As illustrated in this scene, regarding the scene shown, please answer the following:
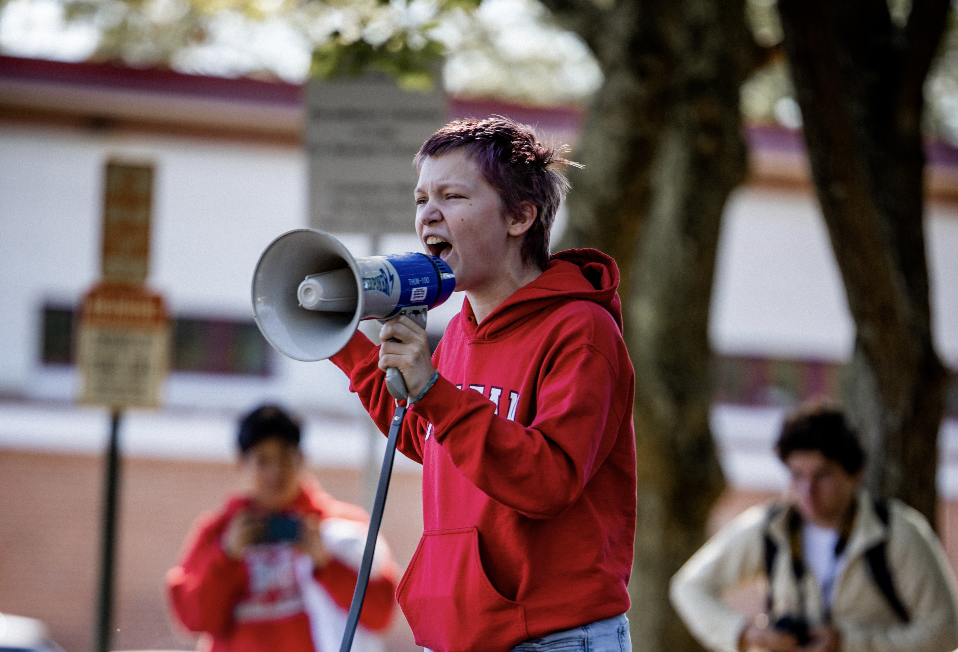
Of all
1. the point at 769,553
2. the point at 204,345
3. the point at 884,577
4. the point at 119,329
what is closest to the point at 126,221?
the point at 119,329

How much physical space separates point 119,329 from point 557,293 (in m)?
3.57

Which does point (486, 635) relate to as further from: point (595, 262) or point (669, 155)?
point (669, 155)

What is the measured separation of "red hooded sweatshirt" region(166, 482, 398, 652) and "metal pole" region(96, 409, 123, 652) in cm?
98

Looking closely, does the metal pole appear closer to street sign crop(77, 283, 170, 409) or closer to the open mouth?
street sign crop(77, 283, 170, 409)

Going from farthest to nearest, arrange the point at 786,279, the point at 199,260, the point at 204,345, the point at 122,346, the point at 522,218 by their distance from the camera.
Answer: the point at 786,279 < the point at 204,345 < the point at 199,260 < the point at 122,346 < the point at 522,218

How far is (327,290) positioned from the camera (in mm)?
1991

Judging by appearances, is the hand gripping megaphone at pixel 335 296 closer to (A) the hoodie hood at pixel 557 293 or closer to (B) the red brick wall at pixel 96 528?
(A) the hoodie hood at pixel 557 293

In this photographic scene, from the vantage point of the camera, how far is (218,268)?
10.9m

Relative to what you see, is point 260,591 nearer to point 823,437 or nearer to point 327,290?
point 823,437

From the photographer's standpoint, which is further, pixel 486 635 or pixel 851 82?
pixel 851 82

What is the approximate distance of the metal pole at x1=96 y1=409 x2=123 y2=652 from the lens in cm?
489

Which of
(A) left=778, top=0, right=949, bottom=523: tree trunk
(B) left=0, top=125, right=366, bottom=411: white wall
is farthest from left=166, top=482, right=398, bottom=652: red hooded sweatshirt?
(B) left=0, top=125, right=366, bottom=411: white wall

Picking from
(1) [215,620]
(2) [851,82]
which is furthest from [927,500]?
(1) [215,620]

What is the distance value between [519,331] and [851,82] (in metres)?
3.53
